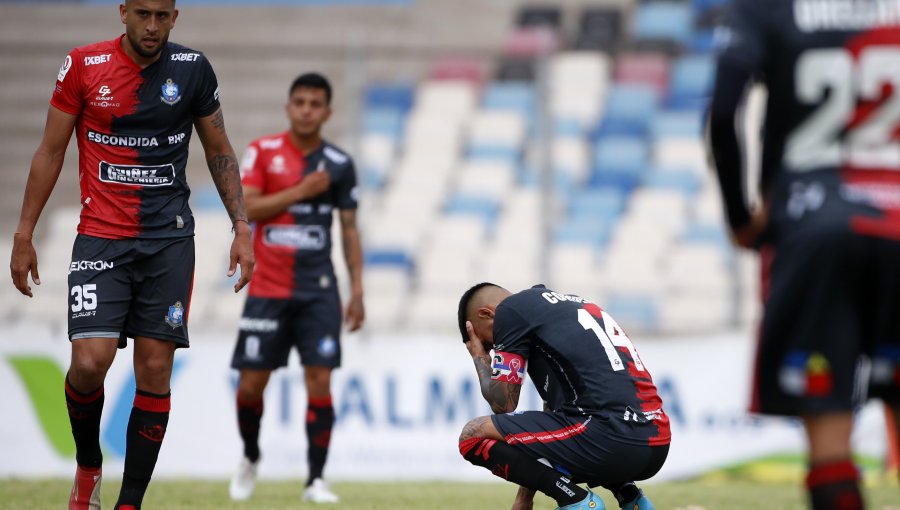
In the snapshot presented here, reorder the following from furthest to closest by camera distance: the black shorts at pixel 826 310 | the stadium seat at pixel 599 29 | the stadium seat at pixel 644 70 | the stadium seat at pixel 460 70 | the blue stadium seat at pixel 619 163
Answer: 1. the stadium seat at pixel 599 29
2. the stadium seat at pixel 644 70
3. the blue stadium seat at pixel 619 163
4. the stadium seat at pixel 460 70
5. the black shorts at pixel 826 310

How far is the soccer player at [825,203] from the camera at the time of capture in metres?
3.12

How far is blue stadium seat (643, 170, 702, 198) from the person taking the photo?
47.0 feet

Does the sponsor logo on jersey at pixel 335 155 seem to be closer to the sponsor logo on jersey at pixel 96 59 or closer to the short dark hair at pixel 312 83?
the short dark hair at pixel 312 83

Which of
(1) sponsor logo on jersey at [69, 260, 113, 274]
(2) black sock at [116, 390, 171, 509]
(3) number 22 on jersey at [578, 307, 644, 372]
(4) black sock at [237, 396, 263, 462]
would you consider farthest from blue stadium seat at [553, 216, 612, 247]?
(1) sponsor logo on jersey at [69, 260, 113, 274]

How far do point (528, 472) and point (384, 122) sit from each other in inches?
308

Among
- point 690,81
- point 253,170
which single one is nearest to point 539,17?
point 690,81

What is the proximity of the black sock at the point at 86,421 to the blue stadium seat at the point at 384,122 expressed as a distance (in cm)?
655

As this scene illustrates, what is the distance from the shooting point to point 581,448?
5195 mm

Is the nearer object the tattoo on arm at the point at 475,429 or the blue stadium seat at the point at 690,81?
the tattoo on arm at the point at 475,429

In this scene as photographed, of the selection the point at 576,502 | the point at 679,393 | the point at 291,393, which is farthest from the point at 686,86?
the point at 576,502

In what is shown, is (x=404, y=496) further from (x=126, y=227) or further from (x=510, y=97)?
(x=510, y=97)

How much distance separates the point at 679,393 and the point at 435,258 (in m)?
2.91

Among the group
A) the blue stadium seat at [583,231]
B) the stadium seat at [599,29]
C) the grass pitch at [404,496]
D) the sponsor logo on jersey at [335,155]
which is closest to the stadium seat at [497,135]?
the blue stadium seat at [583,231]

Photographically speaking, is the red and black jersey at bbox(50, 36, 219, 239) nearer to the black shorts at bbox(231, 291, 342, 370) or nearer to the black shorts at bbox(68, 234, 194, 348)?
the black shorts at bbox(68, 234, 194, 348)
